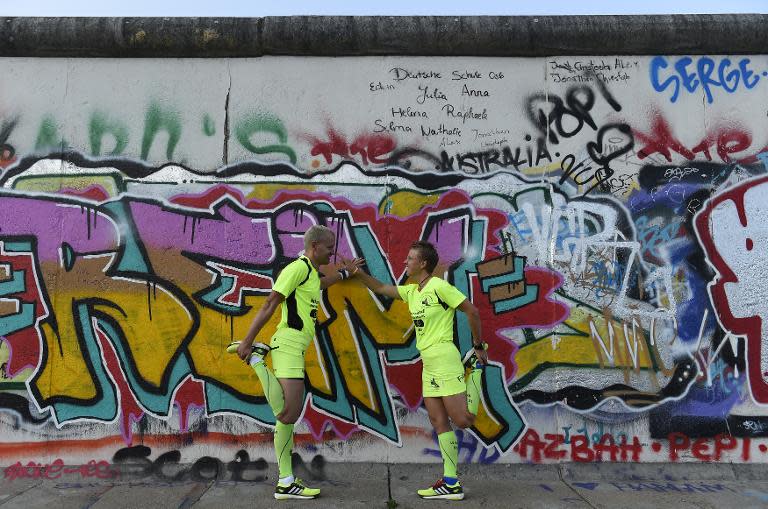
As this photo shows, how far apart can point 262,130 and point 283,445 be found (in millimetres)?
2850

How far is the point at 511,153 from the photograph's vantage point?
5.67 m

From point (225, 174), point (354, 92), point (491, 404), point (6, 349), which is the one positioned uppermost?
point (354, 92)

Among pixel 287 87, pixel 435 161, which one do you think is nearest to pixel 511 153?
pixel 435 161

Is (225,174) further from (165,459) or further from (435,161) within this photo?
(165,459)

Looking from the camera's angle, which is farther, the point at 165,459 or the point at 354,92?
the point at 354,92

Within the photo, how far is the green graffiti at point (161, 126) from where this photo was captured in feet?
18.5

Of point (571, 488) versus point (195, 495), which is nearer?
point (195, 495)

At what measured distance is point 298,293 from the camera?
482 cm

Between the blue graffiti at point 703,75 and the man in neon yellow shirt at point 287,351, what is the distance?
12.0ft

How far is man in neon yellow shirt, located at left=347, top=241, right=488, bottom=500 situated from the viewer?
4.74 meters

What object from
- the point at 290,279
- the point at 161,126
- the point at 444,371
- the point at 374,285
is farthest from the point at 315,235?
the point at 161,126

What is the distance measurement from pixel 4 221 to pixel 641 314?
5914 millimetres

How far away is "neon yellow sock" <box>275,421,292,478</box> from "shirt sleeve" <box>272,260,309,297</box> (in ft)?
3.43

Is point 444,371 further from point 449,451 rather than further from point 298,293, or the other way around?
point 298,293
